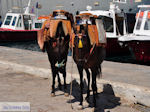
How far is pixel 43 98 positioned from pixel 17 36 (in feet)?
61.6

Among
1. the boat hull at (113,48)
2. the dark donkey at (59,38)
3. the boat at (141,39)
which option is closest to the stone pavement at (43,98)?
the dark donkey at (59,38)

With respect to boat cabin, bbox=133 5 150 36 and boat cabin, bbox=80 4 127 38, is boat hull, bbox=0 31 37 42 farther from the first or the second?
boat cabin, bbox=133 5 150 36

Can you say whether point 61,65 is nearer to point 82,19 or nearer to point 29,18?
point 82,19

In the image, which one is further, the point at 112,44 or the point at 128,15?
the point at 128,15

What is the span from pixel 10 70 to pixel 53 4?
48262 millimetres

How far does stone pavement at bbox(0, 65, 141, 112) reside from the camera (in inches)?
207

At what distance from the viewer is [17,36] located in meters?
23.8

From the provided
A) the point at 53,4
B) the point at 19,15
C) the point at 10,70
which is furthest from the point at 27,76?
the point at 53,4

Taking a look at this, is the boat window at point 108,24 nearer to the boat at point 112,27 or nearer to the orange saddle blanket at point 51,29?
the boat at point 112,27

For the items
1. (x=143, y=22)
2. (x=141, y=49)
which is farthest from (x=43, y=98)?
(x=143, y=22)

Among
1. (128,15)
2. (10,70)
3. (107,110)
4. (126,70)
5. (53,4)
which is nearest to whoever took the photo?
(107,110)

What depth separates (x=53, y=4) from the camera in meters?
55.9

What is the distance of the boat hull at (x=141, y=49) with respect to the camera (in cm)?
1244

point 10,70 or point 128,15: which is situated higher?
point 128,15
